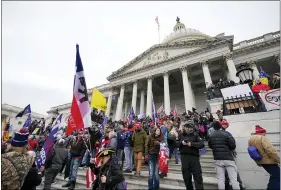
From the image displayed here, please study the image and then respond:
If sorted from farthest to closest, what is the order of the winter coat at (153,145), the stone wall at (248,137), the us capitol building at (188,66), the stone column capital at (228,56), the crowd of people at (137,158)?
the us capitol building at (188,66) → the stone column capital at (228,56) → the winter coat at (153,145) → the stone wall at (248,137) → the crowd of people at (137,158)

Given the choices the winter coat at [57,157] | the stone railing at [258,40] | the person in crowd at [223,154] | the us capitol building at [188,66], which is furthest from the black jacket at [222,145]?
the stone railing at [258,40]

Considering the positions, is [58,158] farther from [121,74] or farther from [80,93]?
[121,74]

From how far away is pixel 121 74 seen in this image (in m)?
29.5

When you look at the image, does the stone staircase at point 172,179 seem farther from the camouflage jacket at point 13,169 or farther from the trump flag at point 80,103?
the camouflage jacket at point 13,169

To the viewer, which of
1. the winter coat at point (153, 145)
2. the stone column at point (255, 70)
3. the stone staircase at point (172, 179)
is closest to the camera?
the stone staircase at point (172, 179)

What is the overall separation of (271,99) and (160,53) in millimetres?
22032

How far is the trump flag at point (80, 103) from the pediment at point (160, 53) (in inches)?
832

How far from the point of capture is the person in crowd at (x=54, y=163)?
215 inches

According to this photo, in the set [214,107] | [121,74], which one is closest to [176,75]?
[121,74]

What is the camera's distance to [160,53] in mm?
26875

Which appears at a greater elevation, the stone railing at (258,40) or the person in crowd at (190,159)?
the stone railing at (258,40)

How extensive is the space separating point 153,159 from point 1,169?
3712mm

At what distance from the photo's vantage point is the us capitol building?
68.8 feet

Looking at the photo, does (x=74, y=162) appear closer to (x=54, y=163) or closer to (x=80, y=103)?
(x=54, y=163)
